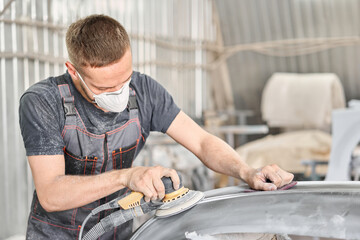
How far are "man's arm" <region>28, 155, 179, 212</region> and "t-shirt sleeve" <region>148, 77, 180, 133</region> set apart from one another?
447 millimetres

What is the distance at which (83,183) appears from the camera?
1349 mm

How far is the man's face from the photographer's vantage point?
4.83 feet

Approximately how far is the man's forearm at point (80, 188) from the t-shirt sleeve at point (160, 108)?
1.55 ft

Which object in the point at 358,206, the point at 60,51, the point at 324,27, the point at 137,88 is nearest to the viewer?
the point at 358,206

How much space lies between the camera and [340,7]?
593cm

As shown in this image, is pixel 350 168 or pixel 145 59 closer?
pixel 350 168

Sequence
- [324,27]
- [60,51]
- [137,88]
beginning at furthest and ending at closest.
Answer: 1. [324,27]
2. [60,51]
3. [137,88]

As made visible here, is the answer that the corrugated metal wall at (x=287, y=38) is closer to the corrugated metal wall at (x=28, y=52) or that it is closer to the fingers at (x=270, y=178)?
the corrugated metal wall at (x=28, y=52)

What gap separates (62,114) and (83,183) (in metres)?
0.32

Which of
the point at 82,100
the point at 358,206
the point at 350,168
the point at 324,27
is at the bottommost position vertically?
the point at 350,168

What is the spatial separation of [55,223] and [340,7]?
5181mm

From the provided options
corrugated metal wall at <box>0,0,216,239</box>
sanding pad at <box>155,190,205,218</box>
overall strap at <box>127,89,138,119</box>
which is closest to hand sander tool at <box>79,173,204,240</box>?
sanding pad at <box>155,190,205,218</box>

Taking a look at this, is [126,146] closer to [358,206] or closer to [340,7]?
[358,206]

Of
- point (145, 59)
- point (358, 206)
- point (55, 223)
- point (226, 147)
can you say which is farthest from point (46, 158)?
point (145, 59)
